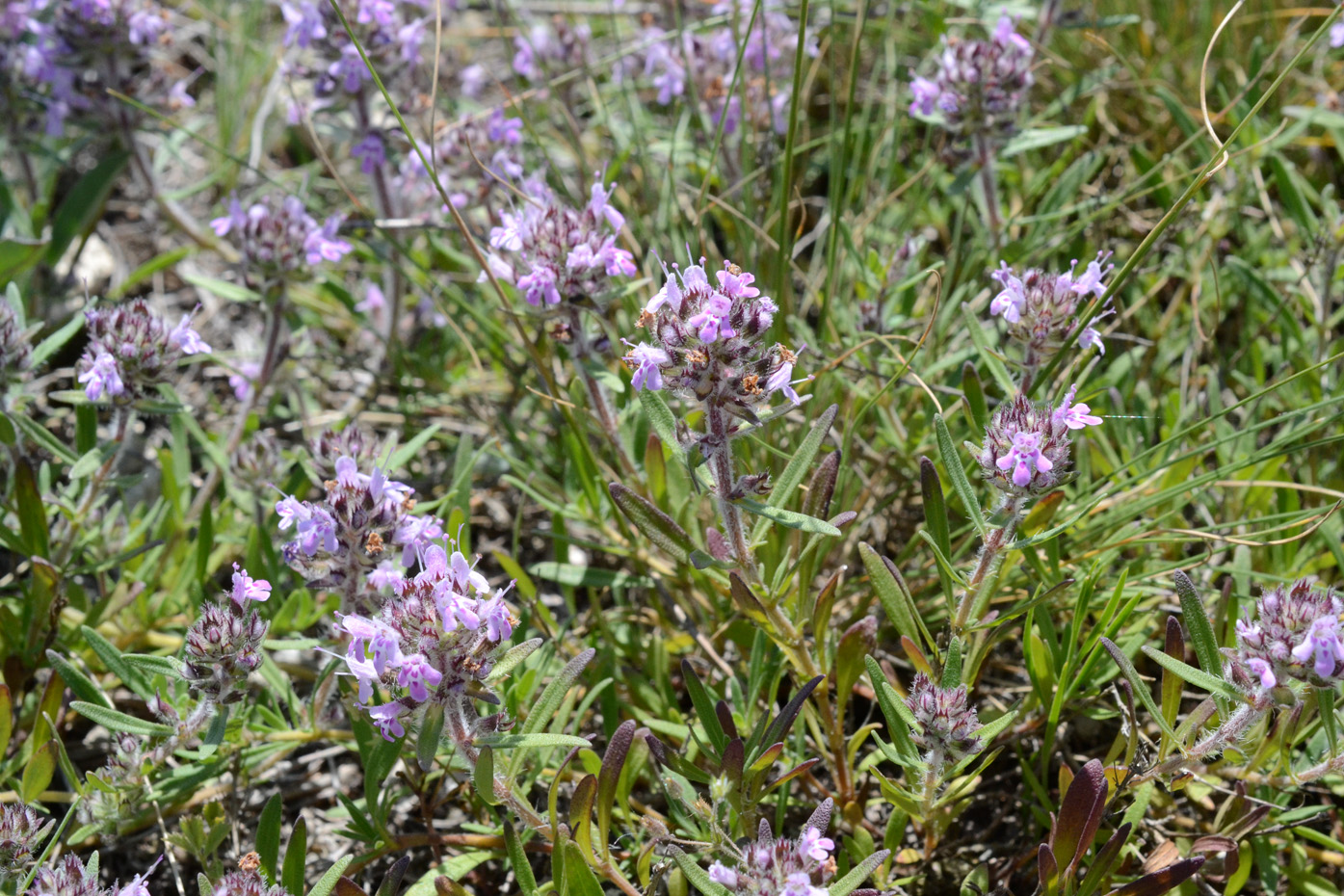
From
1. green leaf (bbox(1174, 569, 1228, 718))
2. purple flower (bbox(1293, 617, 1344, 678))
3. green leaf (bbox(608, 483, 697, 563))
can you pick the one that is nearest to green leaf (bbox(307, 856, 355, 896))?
green leaf (bbox(608, 483, 697, 563))

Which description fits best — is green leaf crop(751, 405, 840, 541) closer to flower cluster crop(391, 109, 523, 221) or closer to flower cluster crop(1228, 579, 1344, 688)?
flower cluster crop(1228, 579, 1344, 688)

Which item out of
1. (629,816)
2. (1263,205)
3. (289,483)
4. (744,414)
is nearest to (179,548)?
(289,483)

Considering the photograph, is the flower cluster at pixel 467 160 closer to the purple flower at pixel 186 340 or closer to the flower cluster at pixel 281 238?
the flower cluster at pixel 281 238

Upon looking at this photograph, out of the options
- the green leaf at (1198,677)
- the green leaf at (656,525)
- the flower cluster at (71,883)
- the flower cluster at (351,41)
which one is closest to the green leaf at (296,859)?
the flower cluster at (71,883)

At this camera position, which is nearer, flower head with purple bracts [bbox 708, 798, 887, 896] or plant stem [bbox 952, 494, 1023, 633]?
flower head with purple bracts [bbox 708, 798, 887, 896]

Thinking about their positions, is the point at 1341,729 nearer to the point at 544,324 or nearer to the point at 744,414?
the point at 744,414

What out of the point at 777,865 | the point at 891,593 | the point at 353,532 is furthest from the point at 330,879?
the point at 891,593
